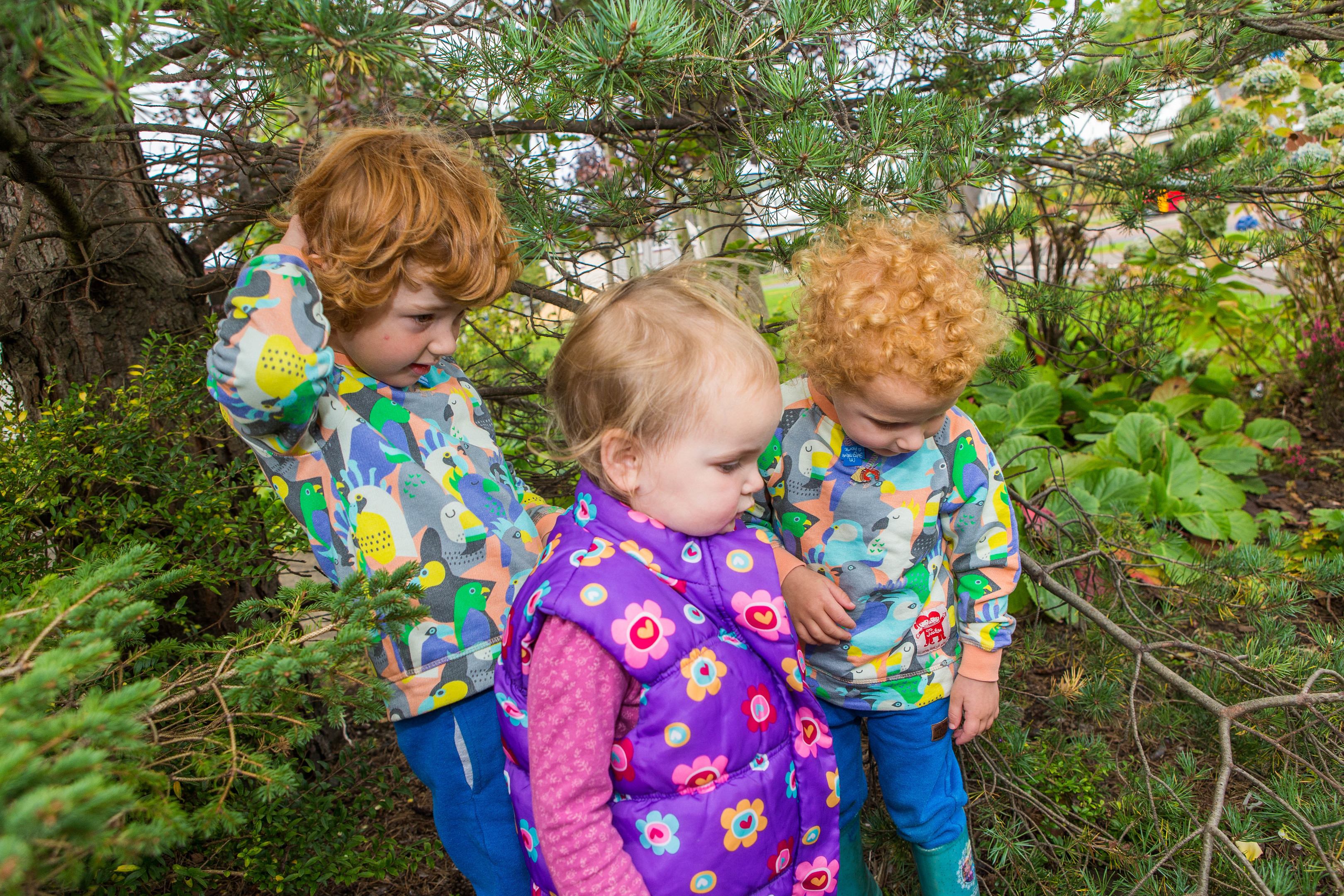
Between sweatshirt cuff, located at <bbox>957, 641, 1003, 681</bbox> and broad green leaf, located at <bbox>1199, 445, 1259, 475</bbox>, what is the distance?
9.33ft

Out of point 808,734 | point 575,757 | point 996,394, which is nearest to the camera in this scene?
point 575,757

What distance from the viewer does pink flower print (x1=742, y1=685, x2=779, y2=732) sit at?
1175 millimetres

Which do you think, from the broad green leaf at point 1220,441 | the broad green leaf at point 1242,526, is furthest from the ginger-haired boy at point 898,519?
the broad green leaf at point 1220,441

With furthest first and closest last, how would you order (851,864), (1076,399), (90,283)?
1. (1076,399)
2. (90,283)
3. (851,864)

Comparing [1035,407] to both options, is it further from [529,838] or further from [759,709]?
[529,838]

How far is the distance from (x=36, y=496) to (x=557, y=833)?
1255mm

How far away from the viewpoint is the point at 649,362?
1164mm

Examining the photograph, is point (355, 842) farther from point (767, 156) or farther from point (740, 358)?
point (767, 156)

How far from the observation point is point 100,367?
6.79 feet

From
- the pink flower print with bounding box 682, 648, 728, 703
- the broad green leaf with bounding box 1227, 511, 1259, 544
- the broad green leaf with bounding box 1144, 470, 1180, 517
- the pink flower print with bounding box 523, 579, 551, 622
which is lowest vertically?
the broad green leaf with bounding box 1227, 511, 1259, 544

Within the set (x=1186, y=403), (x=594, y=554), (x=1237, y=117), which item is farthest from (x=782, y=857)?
(x=1237, y=117)

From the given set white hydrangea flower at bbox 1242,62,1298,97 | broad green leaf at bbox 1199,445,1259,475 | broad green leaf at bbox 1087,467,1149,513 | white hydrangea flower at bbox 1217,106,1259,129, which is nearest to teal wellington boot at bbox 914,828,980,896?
broad green leaf at bbox 1087,467,1149,513

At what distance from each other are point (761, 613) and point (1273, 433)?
3961 millimetres

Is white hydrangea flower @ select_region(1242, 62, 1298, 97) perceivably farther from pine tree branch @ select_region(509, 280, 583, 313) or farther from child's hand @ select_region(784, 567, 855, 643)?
child's hand @ select_region(784, 567, 855, 643)
